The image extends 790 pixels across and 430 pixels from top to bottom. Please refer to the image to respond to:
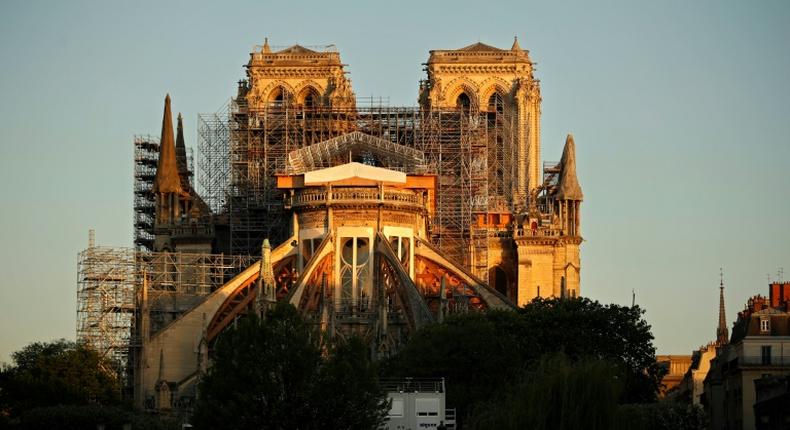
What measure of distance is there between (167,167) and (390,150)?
11273 mm

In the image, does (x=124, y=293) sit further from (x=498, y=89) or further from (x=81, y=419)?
(x=498, y=89)

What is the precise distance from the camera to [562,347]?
94375 mm

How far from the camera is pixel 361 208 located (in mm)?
117938

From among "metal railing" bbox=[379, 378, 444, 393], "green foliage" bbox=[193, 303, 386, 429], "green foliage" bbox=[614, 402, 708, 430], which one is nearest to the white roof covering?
"metal railing" bbox=[379, 378, 444, 393]

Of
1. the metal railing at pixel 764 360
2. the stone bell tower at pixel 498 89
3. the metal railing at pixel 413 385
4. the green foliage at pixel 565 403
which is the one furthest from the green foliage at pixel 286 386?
the stone bell tower at pixel 498 89

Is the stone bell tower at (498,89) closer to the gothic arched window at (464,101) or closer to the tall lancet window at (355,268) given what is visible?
the gothic arched window at (464,101)

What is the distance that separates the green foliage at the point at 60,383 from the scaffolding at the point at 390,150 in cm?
1288

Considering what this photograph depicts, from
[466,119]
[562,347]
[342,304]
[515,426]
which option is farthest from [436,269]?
[515,426]

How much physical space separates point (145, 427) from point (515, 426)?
2268 centimetres

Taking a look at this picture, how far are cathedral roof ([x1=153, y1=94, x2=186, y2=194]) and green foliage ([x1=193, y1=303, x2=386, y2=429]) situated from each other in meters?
42.1

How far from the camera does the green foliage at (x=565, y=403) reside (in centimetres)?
7900

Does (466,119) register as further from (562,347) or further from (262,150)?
(562,347)

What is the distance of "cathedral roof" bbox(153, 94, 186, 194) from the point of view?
127 m

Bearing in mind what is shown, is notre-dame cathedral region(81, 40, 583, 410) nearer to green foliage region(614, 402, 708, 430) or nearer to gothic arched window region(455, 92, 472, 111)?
gothic arched window region(455, 92, 472, 111)
